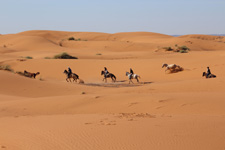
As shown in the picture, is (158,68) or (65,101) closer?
(65,101)

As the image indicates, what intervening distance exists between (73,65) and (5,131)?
27148 millimetres

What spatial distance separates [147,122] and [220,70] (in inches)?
788

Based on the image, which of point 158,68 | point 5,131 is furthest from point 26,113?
point 158,68

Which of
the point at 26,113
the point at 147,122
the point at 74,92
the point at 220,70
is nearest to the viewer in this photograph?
the point at 147,122

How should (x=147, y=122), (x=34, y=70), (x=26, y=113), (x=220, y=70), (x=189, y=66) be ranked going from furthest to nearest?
(x=34, y=70), (x=189, y=66), (x=220, y=70), (x=26, y=113), (x=147, y=122)

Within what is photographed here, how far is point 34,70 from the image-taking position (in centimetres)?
3269

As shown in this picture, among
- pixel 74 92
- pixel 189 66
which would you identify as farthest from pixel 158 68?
pixel 74 92

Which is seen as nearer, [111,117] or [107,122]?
[107,122]

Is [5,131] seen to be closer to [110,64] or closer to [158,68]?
[158,68]

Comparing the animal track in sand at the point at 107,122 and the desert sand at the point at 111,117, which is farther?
the animal track in sand at the point at 107,122

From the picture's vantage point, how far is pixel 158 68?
30.8 meters

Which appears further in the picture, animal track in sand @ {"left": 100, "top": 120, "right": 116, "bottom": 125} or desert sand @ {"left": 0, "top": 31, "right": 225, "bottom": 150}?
animal track in sand @ {"left": 100, "top": 120, "right": 116, "bottom": 125}

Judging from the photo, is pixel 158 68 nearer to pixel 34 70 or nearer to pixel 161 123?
pixel 34 70

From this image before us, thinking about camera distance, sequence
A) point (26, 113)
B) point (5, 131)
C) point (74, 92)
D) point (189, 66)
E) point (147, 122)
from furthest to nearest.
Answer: point (189, 66)
point (74, 92)
point (26, 113)
point (147, 122)
point (5, 131)
